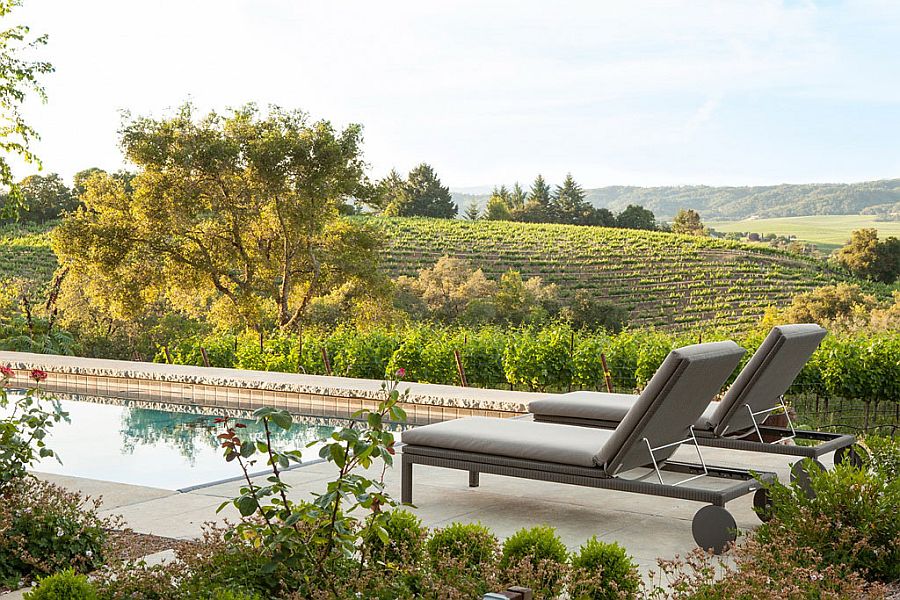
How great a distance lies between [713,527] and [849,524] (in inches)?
27.4

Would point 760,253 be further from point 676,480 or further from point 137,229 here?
point 676,480

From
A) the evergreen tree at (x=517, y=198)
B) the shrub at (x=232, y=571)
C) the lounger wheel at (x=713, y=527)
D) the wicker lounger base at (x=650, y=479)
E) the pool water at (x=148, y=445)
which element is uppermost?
the evergreen tree at (x=517, y=198)

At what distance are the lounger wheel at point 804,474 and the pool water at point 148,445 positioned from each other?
3.01m

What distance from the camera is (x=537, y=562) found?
9.62 ft

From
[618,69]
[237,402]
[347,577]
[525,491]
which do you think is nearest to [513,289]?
[618,69]

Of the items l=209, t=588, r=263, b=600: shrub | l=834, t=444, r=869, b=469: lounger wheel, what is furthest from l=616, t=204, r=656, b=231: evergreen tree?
l=209, t=588, r=263, b=600: shrub

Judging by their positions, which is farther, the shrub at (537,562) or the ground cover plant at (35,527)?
the ground cover plant at (35,527)

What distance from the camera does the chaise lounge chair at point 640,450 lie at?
4.00 meters

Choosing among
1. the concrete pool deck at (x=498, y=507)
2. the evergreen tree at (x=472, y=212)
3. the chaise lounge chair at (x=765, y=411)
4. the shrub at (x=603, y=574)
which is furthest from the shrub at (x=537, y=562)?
the evergreen tree at (x=472, y=212)

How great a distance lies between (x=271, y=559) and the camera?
9.22 feet

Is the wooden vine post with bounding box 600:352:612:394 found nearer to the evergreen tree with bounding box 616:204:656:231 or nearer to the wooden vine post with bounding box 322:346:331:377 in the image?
the wooden vine post with bounding box 322:346:331:377

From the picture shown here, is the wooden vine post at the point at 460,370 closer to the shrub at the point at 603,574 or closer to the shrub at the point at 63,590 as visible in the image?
the shrub at the point at 603,574

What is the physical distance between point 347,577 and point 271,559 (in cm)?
23

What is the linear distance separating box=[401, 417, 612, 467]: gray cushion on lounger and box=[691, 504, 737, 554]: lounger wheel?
1.73 feet
